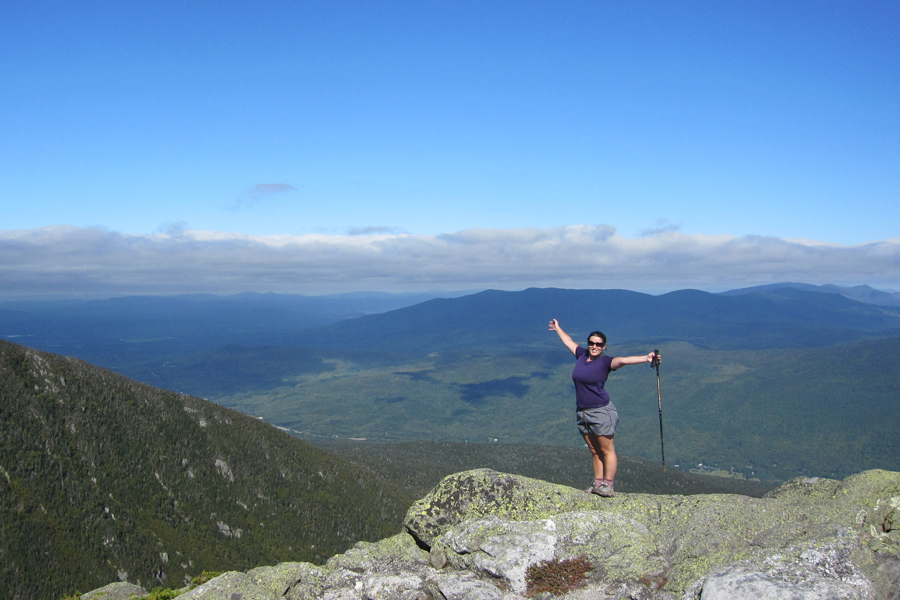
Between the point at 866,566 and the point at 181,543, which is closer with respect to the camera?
the point at 866,566

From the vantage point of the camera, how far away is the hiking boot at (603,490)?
45.6ft

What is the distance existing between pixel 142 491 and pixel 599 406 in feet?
284

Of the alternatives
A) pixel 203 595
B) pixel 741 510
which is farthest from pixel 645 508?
pixel 203 595

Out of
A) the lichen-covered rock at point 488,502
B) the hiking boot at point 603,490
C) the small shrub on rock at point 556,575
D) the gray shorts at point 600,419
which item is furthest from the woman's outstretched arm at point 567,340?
the small shrub on rock at point 556,575

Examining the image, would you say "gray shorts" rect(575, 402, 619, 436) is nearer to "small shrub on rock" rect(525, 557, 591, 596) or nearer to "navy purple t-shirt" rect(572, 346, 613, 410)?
"navy purple t-shirt" rect(572, 346, 613, 410)

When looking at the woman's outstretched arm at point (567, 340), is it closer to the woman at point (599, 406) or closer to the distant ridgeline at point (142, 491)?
the woman at point (599, 406)

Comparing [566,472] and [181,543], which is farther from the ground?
[181,543]

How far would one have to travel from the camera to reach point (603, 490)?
1392cm

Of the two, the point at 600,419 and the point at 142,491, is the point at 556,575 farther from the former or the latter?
the point at 142,491

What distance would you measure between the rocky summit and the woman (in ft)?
2.91

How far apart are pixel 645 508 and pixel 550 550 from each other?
3.09m

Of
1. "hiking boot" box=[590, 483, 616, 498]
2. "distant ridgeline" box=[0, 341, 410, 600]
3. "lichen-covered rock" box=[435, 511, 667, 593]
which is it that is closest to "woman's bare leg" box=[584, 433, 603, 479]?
"hiking boot" box=[590, 483, 616, 498]

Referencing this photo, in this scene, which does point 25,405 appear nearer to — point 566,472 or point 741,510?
point 741,510

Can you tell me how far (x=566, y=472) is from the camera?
176 metres
